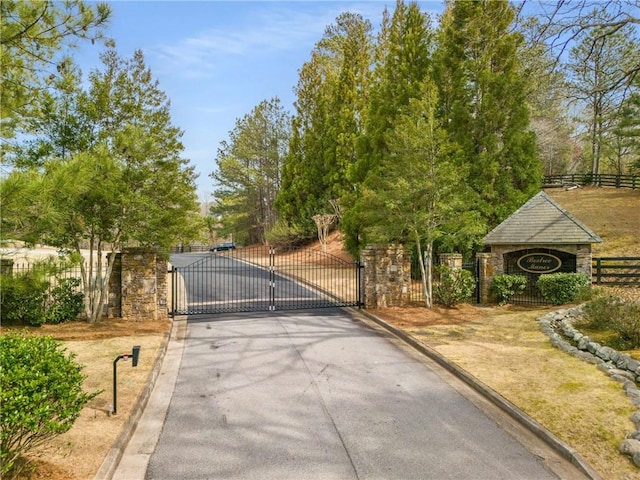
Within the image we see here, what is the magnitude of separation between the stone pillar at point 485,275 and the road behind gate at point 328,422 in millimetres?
6844

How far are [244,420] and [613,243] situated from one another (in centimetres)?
2281

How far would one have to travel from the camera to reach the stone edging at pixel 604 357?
550cm

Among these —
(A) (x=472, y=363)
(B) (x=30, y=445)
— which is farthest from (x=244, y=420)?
(A) (x=472, y=363)

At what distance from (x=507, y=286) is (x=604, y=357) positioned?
21.4ft

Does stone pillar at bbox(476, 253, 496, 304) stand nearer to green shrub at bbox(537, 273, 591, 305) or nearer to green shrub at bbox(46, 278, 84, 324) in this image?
green shrub at bbox(537, 273, 591, 305)

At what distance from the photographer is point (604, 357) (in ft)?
29.2

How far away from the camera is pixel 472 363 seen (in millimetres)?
8812

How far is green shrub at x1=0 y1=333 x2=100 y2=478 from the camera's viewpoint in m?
3.96

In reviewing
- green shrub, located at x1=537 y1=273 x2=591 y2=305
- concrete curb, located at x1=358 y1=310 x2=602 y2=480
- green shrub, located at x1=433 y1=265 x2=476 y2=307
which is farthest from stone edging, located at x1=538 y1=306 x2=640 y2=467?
green shrub, located at x1=433 y1=265 x2=476 y2=307

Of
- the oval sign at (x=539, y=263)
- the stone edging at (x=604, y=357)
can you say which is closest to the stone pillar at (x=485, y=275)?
the oval sign at (x=539, y=263)

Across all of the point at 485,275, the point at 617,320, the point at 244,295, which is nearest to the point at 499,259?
the point at 485,275

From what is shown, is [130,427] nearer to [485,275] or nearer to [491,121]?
[485,275]

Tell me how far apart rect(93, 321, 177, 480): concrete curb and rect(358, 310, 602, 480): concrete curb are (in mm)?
5213

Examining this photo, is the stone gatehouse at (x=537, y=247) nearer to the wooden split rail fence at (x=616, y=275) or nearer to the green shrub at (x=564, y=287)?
the green shrub at (x=564, y=287)
